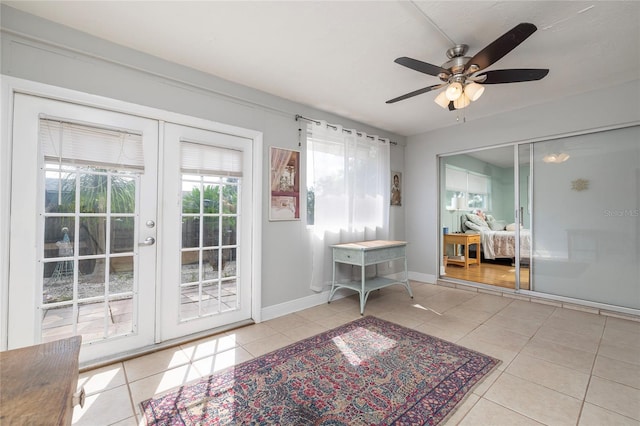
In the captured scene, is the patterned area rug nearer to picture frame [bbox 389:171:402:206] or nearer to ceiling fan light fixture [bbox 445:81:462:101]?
ceiling fan light fixture [bbox 445:81:462:101]

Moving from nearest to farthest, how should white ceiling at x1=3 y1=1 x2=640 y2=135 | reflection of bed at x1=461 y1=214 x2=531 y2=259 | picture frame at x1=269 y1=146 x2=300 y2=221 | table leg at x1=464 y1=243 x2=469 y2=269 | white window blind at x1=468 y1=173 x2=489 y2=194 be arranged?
1. white ceiling at x1=3 y1=1 x2=640 y2=135
2. picture frame at x1=269 y1=146 x2=300 y2=221
3. reflection of bed at x1=461 y1=214 x2=531 y2=259
4. white window blind at x1=468 y1=173 x2=489 y2=194
5. table leg at x1=464 y1=243 x2=469 y2=269

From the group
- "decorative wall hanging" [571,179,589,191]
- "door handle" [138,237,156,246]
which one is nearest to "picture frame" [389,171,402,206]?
"decorative wall hanging" [571,179,589,191]

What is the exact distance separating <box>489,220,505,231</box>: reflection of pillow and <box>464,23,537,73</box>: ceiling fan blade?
3.53 meters

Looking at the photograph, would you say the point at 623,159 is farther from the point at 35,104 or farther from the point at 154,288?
the point at 35,104

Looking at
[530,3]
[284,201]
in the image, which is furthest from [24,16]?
[530,3]

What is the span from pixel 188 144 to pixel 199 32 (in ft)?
3.02

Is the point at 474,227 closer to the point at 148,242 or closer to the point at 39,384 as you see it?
the point at 148,242

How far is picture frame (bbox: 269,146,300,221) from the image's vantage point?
314cm

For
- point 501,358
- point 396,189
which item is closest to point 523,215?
point 396,189

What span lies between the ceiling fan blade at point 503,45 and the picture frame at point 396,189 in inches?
103

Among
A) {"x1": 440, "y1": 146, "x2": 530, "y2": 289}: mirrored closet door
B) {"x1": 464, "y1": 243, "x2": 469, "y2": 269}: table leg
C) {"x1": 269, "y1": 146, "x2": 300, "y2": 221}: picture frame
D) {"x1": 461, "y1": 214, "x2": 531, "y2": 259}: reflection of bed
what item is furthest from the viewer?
{"x1": 464, "y1": 243, "x2": 469, "y2": 269}: table leg

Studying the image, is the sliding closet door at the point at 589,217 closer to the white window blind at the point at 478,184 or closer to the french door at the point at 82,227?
the white window blind at the point at 478,184

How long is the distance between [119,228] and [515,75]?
3.21m

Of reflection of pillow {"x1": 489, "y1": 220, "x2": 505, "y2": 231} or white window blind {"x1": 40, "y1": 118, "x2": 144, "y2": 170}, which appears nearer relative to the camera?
white window blind {"x1": 40, "y1": 118, "x2": 144, "y2": 170}
